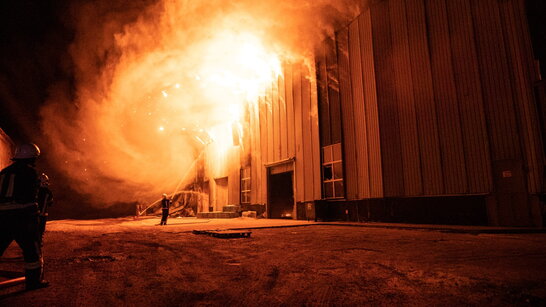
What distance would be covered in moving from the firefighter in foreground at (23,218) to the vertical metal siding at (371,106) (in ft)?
40.9

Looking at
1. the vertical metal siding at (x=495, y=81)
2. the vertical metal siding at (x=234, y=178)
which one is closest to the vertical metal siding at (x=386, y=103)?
the vertical metal siding at (x=495, y=81)

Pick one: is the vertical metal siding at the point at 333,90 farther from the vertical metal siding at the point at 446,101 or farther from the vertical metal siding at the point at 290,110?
the vertical metal siding at the point at 446,101

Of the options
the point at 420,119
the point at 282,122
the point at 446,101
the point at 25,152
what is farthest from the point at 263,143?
the point at 25,152

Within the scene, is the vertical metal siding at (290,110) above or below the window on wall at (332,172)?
above

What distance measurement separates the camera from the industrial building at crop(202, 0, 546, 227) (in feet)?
32.8

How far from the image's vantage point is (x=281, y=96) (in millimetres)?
20281

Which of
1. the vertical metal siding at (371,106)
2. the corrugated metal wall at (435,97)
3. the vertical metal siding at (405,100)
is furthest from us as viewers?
the vertical metal siding at (371,106)

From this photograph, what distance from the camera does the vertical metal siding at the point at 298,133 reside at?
18219 mm

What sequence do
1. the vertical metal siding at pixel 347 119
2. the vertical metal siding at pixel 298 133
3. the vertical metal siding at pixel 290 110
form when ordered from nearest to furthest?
the vertical metal siding at pixel 347 119
the vertical metal siding at pixel 298 133
the vertical metal siding at pixel 290 110

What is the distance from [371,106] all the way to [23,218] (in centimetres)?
1338

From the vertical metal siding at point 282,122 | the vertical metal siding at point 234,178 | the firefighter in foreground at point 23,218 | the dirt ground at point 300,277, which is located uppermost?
the vertical metal siding at point 282,122

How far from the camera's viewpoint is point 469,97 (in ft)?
36.3

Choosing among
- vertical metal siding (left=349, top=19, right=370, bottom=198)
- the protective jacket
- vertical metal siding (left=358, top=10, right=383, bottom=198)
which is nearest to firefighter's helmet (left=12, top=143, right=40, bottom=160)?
the protective jacket

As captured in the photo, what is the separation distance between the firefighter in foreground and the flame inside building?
12.1 meters
